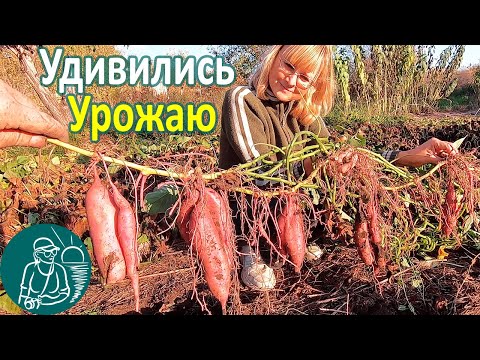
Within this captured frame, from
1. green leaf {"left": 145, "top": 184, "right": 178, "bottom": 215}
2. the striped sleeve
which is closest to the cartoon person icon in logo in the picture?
green leaf {"left": 145, "top": 184, "right": 178, "bottom": 215}

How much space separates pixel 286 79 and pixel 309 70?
98mm

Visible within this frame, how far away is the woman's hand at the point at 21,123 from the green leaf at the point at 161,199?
0.96 feet

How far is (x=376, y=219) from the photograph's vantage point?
124 cm

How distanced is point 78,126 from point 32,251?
19.4 inches

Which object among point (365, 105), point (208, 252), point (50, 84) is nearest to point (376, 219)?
point (208, 252)

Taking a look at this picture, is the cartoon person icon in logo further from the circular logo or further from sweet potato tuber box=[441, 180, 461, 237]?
sweet potato tuber box=[441, 180, 461, 237]

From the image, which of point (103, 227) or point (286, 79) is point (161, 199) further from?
point (286, 79)

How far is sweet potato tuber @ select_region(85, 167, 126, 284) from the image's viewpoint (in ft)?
3.25

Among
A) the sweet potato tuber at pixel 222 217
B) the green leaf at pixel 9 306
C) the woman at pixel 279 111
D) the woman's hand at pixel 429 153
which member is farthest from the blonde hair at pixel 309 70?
the green leaf at pixel 9 306

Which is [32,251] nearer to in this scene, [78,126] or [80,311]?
[80,311]

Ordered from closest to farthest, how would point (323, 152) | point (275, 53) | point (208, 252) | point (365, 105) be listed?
point (208, 252) → point (323, 152) → point (275, 53) → point (365, 105)

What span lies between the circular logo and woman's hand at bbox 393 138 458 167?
3.66 feet

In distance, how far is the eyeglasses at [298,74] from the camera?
148 cm

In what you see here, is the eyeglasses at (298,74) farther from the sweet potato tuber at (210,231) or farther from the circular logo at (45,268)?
the circular logo at (45,268)
